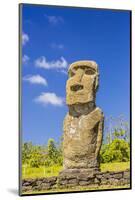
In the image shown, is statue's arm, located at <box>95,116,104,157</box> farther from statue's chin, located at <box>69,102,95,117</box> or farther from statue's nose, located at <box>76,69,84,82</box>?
statue's nose, located at <box>76,69,84,82</box>

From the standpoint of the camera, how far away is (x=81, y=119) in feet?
26.1

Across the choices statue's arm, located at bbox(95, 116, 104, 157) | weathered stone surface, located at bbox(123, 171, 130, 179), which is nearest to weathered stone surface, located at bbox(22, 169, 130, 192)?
weathered stone surface, located at bbox(123, 171, 130, 179)

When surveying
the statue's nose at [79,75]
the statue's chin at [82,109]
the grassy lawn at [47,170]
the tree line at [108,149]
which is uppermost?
the statue's nose at [79,75]

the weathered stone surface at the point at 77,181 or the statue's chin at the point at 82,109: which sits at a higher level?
the statue's chin at the point at 82,109

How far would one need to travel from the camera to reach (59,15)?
306 inches

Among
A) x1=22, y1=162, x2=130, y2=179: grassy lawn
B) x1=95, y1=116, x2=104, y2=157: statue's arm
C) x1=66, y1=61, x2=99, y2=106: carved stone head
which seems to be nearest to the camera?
x1=22, y1=162, x2=130, y2=179: grassy lawn

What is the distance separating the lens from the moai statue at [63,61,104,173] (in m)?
A: 7.86

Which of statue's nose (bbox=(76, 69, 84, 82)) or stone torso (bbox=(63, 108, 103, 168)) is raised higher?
statue's nose (bbox=(76, 69, 84, 82))

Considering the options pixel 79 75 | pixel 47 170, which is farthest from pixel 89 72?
pixel 47 170

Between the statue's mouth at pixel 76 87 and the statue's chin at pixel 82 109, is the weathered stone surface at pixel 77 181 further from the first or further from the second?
the statue's mouth at pixel 76 87

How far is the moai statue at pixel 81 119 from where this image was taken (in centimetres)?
786

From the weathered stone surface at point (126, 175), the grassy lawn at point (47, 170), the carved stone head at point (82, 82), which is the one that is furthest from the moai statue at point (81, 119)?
the weathered stone surface at point (126, 175)

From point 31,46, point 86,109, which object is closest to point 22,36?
point 31,46

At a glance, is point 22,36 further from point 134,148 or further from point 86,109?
point 134,148
